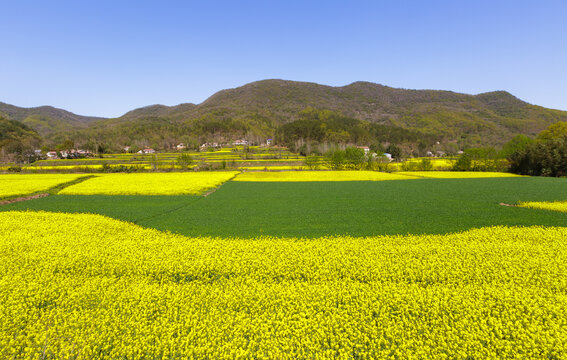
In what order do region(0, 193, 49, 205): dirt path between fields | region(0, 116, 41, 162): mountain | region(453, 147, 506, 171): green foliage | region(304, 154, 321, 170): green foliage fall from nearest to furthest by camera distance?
1. region(0, 193, 49, 205): dirt path between fields
2. region(453, 147, 506, 171): green foliage
3. region(304, 154, 321, 170): green foliage
4. region(0, 116, 41, 162): mountain

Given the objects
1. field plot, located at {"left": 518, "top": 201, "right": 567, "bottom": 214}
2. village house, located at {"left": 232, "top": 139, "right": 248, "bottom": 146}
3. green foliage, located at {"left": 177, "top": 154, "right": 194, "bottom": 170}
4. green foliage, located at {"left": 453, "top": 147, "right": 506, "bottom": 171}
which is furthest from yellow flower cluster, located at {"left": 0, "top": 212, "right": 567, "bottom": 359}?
village house, located at {"left": 232, "top": 139, "right": 248, "bottom": 146}

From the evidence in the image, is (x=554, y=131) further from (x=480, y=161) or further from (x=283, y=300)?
(x=283, y=300)

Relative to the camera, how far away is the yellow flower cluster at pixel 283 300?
5492mm

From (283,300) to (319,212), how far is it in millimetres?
12185

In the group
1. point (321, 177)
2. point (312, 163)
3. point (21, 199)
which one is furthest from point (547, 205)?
point (21, 199)

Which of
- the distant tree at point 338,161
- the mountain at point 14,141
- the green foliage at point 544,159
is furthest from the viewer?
the mountain at point 14,141

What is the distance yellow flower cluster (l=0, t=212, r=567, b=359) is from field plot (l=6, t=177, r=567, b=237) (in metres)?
3.01

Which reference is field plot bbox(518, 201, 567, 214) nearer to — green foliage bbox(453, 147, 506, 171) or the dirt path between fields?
green foliage bbox(453, 147, 506, 171)

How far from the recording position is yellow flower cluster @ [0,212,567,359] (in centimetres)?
549

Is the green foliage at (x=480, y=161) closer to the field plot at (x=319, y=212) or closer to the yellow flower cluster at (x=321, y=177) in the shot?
the yellow flower cluster at (x=321, y=177)

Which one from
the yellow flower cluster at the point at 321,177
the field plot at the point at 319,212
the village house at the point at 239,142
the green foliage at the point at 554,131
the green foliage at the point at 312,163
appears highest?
the village house at the point at 239,142

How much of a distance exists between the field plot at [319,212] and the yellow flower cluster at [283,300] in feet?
9.88

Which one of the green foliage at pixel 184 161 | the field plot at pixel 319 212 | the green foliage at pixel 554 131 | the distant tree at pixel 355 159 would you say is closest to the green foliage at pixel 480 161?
the green foliage at pixel 554 131

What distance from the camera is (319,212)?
61.7ft
